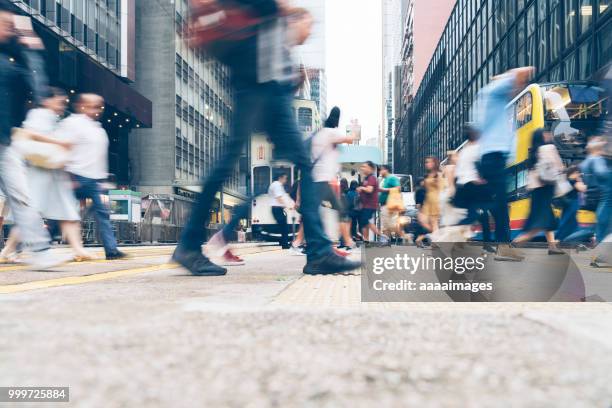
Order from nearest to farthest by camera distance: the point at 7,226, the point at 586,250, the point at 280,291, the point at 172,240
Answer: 1. the point at 280,291
2. the point at 586,250
3. the point at 7,226
4. the point at 172,240

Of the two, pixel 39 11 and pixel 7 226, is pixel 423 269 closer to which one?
pixel 7 226

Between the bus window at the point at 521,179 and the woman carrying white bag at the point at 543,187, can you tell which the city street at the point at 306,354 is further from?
the bus window at the point at 521,179

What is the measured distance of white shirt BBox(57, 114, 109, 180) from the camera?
612 centimetres

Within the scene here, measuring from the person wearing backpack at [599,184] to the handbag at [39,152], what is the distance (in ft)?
17.2

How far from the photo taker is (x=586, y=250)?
974 centimetres

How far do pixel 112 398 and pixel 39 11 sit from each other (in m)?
25.9

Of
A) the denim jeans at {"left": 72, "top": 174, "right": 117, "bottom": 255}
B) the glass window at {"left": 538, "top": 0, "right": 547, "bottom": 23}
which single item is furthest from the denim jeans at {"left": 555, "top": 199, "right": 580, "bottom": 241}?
the glass window at {"left": 538, "top": 0, "right": 547, "bottom": 23}

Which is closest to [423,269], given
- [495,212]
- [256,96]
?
[256,96]

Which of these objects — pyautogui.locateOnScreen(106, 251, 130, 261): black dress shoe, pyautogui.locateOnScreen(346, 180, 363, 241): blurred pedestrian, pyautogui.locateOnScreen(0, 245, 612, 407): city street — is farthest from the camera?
pyautogui.locateOnScreen(346, 180, 363, 241): blurred pedestrian

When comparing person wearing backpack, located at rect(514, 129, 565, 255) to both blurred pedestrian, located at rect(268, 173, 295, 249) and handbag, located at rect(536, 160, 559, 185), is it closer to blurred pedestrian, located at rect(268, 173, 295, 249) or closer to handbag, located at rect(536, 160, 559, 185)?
handbag, located at rect(536, 160, 559, 185)

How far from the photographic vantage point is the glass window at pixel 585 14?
16516 millimetres

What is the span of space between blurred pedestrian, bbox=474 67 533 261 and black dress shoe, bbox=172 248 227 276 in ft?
7.58

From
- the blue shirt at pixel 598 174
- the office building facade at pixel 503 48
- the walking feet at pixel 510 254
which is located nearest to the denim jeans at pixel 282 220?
the blue shirt at pixel 598 174

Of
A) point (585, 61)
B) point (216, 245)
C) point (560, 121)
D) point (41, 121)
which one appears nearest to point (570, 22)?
point (585, 61)
